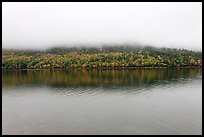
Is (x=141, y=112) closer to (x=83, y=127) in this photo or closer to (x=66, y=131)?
(x=83, y=127)

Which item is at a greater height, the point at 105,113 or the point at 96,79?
the point at 105,113

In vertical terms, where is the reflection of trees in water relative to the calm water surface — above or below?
below

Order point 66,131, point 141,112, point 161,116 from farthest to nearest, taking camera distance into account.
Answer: point 141,112 → point 161,116 → point 66,131

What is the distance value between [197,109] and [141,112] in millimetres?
8891

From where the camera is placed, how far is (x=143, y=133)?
2928 centimetres

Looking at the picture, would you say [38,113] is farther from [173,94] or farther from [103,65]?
[103,65]

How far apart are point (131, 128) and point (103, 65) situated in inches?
5475

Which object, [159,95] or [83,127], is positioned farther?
[159,95]

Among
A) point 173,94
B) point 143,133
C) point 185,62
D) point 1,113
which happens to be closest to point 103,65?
point 185,62

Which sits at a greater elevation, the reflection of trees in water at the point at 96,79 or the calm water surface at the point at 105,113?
the calm water surface at the point at 105,113

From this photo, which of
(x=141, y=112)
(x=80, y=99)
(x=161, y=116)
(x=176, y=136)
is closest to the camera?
(x=176, y=136)

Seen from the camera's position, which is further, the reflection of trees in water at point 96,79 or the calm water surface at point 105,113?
the reflection of trees in water at point 96,79

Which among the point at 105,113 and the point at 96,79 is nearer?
the point at 105,113

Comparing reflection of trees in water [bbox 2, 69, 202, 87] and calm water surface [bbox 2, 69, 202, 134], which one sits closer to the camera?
calm water surface [bbox 2, 69, 202, 134]
